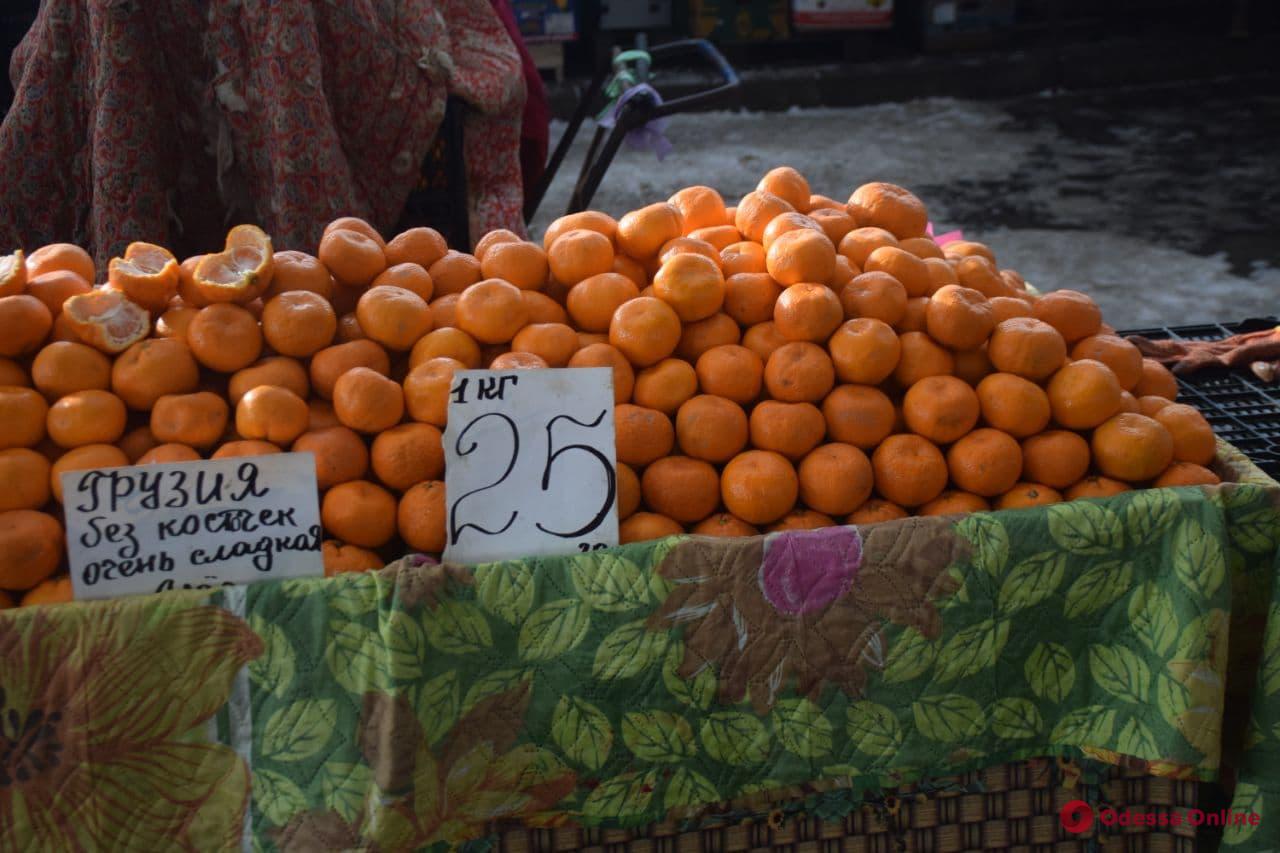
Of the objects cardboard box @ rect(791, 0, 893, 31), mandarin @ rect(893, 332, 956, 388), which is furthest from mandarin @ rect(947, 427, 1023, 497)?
cardboard box @ rect(791, 0, 893, 31)

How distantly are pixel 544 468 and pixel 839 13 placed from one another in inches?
284

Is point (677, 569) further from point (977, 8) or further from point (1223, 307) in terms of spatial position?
point (977, 8)

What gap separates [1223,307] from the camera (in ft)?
15.1

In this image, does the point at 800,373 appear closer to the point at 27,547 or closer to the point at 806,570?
the point at 806,570

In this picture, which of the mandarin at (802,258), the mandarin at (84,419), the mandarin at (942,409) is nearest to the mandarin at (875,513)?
the mandarin at (942,409)

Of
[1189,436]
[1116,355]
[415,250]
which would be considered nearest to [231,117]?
[415,250]

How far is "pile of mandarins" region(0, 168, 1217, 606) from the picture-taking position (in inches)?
53.7

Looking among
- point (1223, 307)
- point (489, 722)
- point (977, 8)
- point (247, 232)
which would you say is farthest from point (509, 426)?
point (977, 8)

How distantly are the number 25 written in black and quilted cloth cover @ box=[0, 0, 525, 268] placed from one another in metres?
1.48

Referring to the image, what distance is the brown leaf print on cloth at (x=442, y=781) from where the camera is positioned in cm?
123

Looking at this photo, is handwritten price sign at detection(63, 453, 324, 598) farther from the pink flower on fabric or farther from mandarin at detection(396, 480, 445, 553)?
the pink flower on fabric

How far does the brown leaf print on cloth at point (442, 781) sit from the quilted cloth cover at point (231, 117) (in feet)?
5.52

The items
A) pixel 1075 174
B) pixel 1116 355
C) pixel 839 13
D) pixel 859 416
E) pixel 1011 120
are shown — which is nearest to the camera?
pixel 859 416

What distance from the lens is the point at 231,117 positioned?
8.46ft
